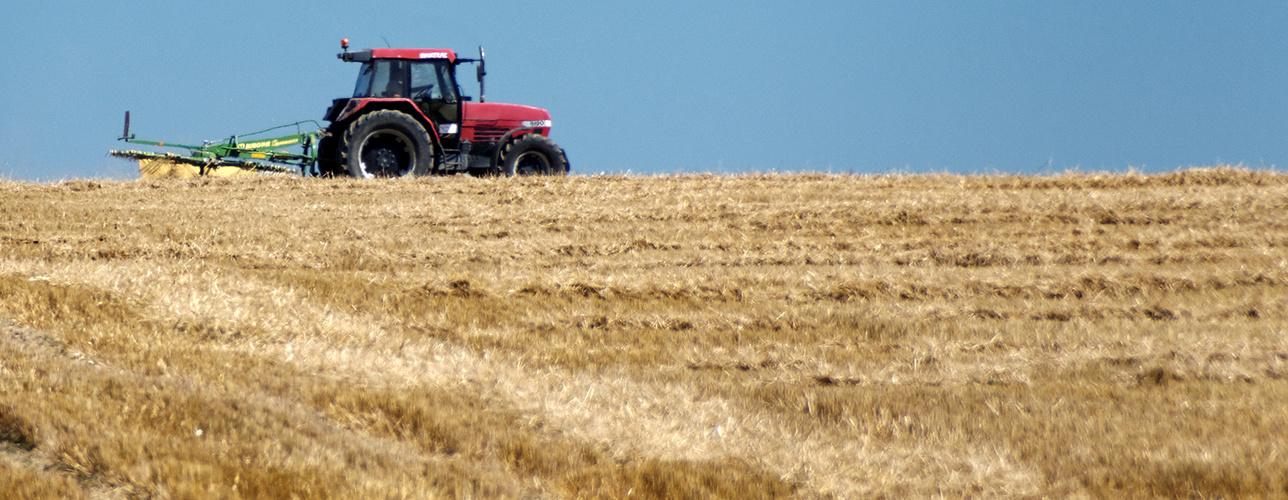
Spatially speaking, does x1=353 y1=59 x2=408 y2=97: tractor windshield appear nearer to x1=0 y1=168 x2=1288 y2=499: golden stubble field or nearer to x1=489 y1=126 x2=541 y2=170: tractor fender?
x1=489 y1=126 x2=541 y2=170: tractor fender

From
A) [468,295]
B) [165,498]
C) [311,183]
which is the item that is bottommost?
[165,498]

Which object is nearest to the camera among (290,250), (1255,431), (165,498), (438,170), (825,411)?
(165,498)

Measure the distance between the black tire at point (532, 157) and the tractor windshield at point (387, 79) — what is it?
1903 mm

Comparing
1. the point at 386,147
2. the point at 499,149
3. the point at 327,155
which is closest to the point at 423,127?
the point at 386,147

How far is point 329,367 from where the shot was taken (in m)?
6.28

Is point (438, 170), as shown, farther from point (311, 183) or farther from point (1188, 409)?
point (1188, 409)

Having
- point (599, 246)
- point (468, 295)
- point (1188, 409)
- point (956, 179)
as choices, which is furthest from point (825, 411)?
point (956, 179)

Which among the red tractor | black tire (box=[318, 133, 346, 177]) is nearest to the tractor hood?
the red tractor

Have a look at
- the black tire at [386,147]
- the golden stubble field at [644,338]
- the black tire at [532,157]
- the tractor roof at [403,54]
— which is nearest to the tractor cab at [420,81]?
the tractor roof at [403,54]

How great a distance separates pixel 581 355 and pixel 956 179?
8576mm

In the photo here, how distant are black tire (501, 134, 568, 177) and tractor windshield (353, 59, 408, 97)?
190 cm

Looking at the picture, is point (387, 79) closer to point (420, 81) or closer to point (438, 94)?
point (420, 81)

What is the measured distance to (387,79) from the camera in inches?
617

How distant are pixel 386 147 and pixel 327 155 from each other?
1.09 m
